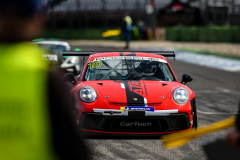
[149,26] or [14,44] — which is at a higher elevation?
[14,44]

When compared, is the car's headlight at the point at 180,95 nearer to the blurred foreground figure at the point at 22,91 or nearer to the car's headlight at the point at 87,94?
the car's headlight at the point at 87,94

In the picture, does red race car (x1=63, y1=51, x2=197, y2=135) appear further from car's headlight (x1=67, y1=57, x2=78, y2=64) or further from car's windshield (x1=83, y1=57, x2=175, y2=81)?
car's headlight (x1=67, y1=57, x2=78, y2=64)

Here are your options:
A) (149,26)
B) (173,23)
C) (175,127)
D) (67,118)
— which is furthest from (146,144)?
(173,23)

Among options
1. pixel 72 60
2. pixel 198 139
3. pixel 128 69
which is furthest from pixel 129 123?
pixel 72 60

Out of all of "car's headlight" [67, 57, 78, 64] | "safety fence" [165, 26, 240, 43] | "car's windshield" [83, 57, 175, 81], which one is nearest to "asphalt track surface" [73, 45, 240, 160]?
"car's windshield" [83, 57, 175, 81]

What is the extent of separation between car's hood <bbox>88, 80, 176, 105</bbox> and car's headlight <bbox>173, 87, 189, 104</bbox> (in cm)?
11

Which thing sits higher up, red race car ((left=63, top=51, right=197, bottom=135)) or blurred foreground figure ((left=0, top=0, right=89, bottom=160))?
blurred foreground figure ((left=0, top=0, right=89, bottom=160))

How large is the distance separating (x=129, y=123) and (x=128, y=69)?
4.57 ft

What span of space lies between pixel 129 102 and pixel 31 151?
418 centimetres

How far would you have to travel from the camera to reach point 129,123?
5699 millimetres

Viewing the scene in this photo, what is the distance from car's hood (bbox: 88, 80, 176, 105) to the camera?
19.2ft

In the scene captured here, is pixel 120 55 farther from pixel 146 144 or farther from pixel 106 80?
pixel 146 144

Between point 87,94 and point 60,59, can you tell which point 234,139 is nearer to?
point 87,94

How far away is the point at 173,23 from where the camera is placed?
4594cm
